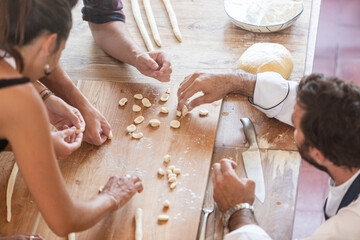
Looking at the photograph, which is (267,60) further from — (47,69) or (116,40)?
(47,69)

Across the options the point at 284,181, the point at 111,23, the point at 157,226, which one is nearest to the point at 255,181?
the point at 284,181

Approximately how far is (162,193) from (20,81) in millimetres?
710

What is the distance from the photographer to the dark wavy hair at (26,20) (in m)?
1.40

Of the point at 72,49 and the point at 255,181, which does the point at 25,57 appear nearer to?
the point at 255,181

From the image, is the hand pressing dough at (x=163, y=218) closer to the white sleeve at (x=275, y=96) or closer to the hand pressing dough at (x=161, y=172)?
the hand pressing dough at (x=161, y=172)

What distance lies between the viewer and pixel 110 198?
1.79 m

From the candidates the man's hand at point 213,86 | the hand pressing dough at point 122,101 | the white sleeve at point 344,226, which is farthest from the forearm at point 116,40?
the white sleeve at point 344,226

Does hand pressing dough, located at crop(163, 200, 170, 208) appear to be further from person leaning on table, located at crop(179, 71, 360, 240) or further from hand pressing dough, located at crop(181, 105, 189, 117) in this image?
hand pressing dough, located at crop(181, 105, 189, 117)

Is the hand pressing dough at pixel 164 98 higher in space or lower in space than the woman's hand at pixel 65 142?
lower

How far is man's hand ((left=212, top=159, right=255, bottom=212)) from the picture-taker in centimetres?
181

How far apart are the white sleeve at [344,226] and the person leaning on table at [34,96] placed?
0.81m

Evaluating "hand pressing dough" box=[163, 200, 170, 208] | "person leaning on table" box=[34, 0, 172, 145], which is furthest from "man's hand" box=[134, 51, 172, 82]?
"hand pressing dough" box=[163, 200, 170, 208]

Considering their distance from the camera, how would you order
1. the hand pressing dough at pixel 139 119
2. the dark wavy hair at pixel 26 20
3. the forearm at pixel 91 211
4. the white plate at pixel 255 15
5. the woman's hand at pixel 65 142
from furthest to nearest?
the white plate at pixel 255 15
the hand pressing dough at pixel 139 119
the woman's hand at pixel 65 142
the forearm at pixel 91 211
the dark wavy hair at pixel 26 20

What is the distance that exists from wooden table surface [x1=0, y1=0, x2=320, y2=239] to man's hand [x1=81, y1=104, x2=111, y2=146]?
0.04 meters
